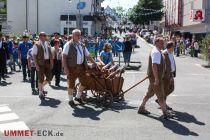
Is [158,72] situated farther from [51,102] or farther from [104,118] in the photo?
[51,102]

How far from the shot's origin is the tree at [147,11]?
9532 centimetres

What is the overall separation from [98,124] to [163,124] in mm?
1302

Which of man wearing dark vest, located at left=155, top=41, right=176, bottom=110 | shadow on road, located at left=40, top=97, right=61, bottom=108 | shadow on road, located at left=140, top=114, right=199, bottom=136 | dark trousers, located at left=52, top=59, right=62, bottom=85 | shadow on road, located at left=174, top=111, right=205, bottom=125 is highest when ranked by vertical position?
man wearing dark vest, located at left=155, top=41, right=176, bottom=110

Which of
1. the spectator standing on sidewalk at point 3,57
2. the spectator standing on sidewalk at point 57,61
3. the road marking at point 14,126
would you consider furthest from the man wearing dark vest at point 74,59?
the spectator standing on sidewalk at point 3,57

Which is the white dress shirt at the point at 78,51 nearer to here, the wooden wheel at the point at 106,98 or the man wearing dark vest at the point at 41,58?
the wooden wheel at the point at 106,98

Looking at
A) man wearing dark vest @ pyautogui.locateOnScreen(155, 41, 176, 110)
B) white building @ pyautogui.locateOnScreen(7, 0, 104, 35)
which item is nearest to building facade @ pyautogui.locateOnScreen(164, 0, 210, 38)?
white building @ pyautogui.locateOnScreen(7, 0, 104, 35)

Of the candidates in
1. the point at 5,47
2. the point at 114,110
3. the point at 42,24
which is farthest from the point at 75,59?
the point at 42,24

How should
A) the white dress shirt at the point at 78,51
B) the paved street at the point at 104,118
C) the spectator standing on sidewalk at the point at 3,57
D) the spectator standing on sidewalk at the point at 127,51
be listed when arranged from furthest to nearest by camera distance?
1. the spectator standing on sidewalk at the point at 127,51
2. the spectator standing on sidewalk at the point at 3,57
3. the white dress shirt at the point at 78,51
4. the paved street at the point at 104,118

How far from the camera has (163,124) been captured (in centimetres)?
922

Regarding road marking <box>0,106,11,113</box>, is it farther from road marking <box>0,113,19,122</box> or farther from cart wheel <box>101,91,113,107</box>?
cart wheel <box>101,91,113,107</box>

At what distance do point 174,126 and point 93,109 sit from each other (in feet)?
7.92

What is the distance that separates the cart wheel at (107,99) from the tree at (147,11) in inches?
3243

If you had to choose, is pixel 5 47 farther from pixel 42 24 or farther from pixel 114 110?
pixel 42 24

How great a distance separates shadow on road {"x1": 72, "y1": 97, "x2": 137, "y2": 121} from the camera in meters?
10.0
